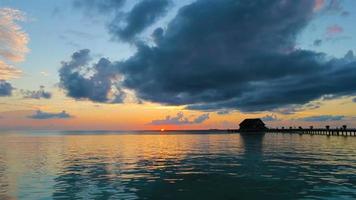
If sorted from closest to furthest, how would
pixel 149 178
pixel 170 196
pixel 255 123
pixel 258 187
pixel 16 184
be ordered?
pixel 170 196, pixel 258 187, pixel 16 184, pixel 149 178, pixel 255 123

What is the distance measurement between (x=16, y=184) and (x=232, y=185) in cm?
1621

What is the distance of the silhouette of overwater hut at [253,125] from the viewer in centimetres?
18612

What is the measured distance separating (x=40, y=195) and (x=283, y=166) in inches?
958

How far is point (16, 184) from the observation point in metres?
28.1

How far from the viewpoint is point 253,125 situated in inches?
7377

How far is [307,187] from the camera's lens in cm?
2555

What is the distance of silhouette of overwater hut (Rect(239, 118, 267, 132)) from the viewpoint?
611 feet

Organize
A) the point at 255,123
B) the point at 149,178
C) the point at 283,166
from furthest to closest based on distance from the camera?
the point at 255,123 → the point at 283,166 → the point at 149,178

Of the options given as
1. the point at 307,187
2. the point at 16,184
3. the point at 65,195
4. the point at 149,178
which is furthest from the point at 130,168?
the point at 307,187

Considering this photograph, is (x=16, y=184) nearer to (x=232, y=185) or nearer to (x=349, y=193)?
(x=232, y=185)

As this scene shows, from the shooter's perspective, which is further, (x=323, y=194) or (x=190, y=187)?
(x=190, y=187)

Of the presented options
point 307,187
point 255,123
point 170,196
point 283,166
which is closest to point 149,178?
point 170,196

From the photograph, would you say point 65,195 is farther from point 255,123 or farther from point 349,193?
point 255,123

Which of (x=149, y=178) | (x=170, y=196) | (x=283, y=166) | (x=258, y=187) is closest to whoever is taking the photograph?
(x=170, y=196)
